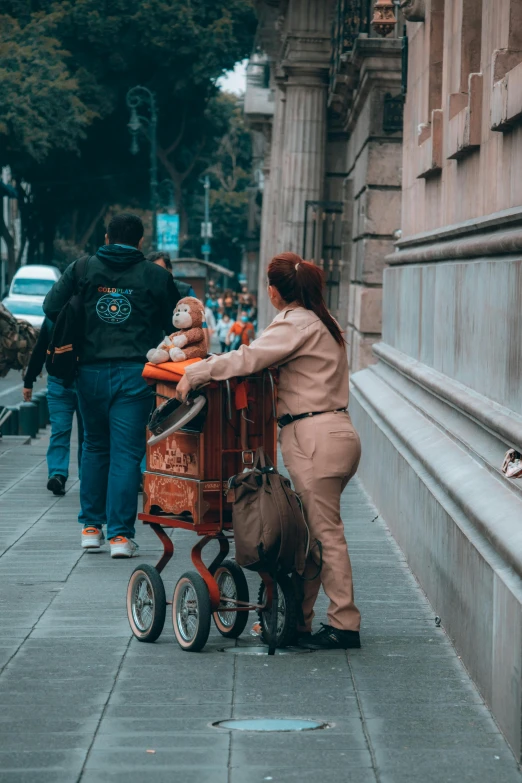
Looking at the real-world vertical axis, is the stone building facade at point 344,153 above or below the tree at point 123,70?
below

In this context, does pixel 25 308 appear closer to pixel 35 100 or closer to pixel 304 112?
pixel 35 100

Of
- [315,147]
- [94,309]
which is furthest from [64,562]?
[315,147]

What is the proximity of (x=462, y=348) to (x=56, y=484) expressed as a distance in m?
4.61

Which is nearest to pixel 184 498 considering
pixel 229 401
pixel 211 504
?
pixel 211 504

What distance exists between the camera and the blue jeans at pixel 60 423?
11070 mm

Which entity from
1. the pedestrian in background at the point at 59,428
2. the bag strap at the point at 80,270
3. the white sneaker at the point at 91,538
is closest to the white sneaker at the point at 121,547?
the white sneaker at the point at 91,538

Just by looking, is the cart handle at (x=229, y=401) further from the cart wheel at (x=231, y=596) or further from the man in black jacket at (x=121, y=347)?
the man in black jacket at (x=121, y=347)

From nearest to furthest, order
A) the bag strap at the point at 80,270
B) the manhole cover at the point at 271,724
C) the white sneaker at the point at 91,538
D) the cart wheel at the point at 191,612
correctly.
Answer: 1. the manhole cover at the point at 271,724
2. the cart wheel at the point at 191,612
3. the bag strap at the point at 80,270
4. the white sneaker at the point at 91,538

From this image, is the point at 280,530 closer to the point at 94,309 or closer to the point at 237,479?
the point at 237,479

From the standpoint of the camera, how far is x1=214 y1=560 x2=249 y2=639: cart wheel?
20.5 ft

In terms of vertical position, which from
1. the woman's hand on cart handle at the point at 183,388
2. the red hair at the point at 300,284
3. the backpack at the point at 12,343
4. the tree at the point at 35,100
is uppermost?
the tree at the point at 35,100

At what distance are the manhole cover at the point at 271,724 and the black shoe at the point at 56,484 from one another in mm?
6244

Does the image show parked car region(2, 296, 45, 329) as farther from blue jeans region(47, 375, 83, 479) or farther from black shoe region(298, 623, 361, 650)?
black shoe region(298, 623, 361, 650)

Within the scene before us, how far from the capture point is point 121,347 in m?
8.20
